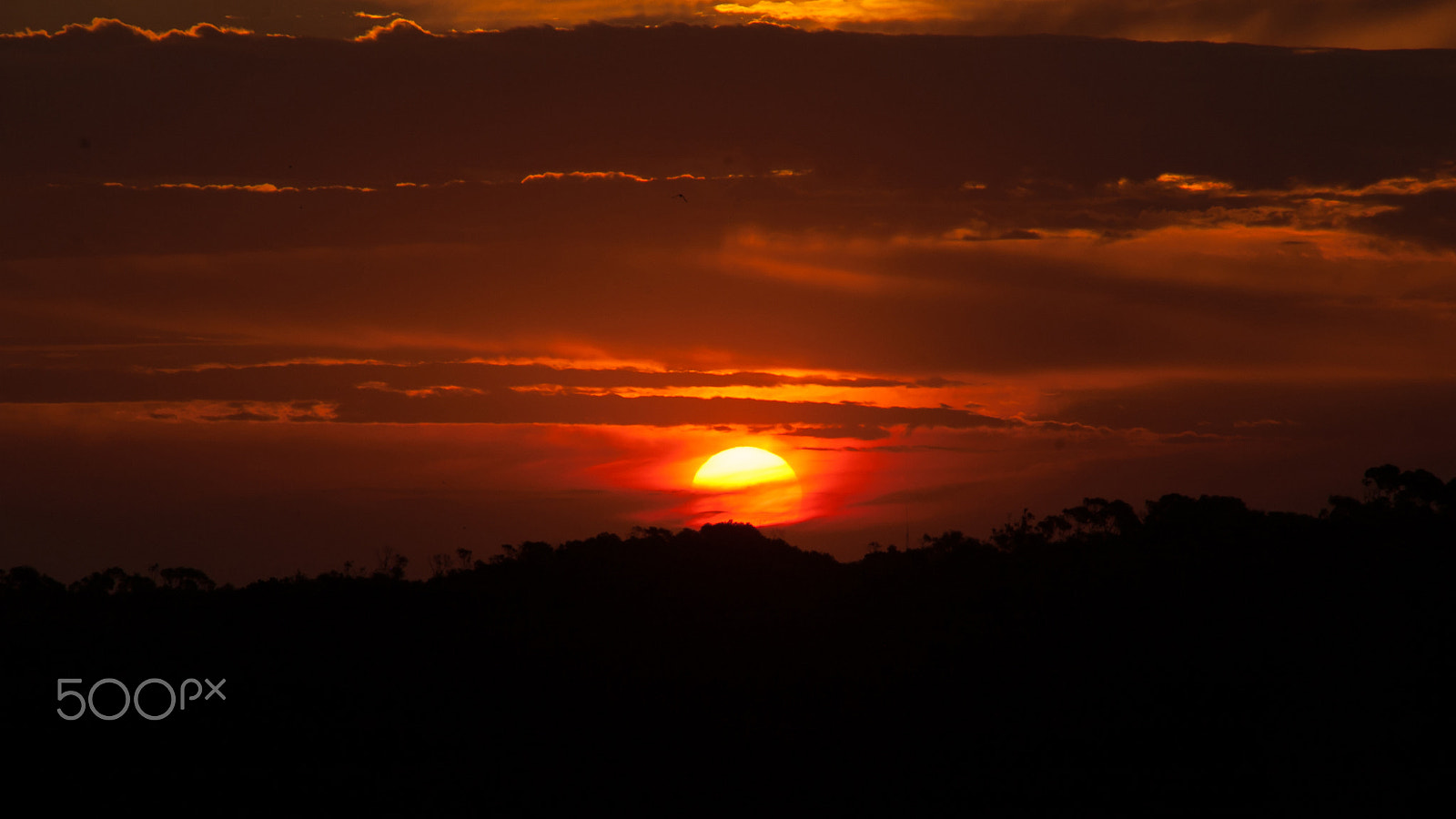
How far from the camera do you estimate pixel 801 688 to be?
40.1 meters

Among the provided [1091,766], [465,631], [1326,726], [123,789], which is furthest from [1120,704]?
[123,789]

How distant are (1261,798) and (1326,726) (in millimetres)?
3037

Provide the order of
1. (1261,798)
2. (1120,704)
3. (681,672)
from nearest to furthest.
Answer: (1261,798) → (1120,704) → (681,672)

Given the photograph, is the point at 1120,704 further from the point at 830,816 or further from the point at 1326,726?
the point at 830,816

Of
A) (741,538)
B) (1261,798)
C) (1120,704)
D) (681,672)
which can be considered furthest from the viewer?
(741,538)

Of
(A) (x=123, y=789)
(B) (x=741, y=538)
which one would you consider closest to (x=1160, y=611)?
(B) (x=741, y=538)

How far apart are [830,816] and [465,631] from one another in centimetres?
1265

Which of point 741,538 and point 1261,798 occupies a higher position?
point 741,538

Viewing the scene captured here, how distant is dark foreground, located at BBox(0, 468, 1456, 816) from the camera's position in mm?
36188

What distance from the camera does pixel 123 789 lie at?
3612 cm

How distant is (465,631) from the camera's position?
139 ft

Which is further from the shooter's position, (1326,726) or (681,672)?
(681,672)

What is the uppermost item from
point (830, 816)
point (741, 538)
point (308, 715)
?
point (741, 538)

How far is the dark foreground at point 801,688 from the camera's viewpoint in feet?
119
